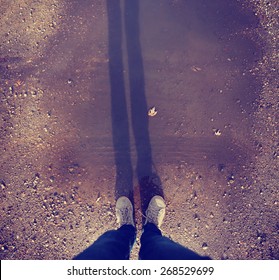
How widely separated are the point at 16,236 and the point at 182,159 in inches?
96.3


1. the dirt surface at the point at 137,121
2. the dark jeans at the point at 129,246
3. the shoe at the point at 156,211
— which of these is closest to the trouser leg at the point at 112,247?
the dark jeans at the point at 129,246

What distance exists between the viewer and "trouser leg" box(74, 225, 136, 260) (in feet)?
8.77

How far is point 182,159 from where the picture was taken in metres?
3.64

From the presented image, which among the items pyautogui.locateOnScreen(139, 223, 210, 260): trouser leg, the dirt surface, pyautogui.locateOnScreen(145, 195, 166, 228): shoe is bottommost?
pyautogui.locateOnScreen(139, 223, 210, 260): trouser leg

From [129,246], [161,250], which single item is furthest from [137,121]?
[161,250]

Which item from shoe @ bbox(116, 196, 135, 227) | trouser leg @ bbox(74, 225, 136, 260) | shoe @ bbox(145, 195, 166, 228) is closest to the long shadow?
shoe @ bbox(116, 196, 135, 227)

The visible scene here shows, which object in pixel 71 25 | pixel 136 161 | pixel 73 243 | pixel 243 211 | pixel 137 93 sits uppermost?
pixel 71 25

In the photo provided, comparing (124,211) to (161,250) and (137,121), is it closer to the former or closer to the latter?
(161,250)

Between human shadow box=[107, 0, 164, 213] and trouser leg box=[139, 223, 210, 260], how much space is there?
580 millimetres

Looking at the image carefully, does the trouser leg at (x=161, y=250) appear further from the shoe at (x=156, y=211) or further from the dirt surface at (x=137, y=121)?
the dirt surface at (x=137, y=121)

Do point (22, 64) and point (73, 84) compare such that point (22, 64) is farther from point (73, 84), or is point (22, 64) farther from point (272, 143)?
point (272, 143)

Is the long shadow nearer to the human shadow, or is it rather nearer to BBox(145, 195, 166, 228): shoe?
the human shadow

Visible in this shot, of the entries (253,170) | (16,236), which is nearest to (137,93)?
(253,170)

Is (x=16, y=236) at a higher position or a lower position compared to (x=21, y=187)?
lower
